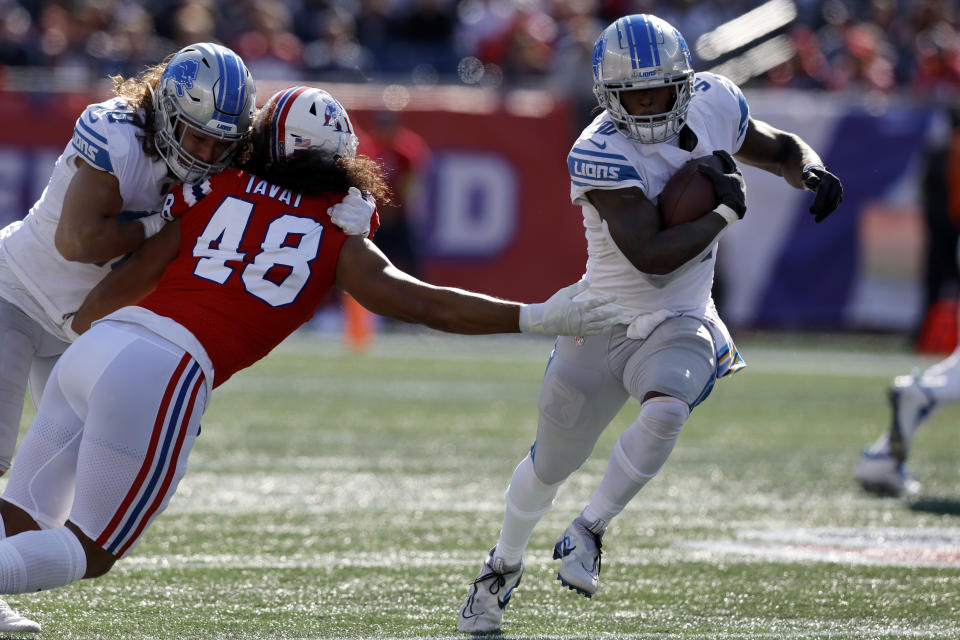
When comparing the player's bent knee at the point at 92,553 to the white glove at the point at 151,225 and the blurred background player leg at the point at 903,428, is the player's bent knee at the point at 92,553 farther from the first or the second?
the blurred background player leg at the point at 903,428

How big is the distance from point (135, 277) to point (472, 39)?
10.4 meters

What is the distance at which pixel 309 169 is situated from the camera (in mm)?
3453

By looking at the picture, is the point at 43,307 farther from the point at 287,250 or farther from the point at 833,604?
the point at 833,604

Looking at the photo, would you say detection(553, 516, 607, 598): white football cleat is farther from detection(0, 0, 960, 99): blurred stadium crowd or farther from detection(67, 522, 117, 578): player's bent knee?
detection(0, 0, 960, 99): blurred stadium crowd

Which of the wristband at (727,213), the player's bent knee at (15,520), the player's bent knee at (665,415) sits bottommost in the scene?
the player's bent knee at (665,415)

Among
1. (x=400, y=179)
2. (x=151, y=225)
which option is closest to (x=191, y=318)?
(x=151, y=225)

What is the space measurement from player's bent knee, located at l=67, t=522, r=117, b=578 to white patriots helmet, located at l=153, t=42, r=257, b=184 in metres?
0.97

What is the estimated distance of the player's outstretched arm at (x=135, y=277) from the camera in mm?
3447

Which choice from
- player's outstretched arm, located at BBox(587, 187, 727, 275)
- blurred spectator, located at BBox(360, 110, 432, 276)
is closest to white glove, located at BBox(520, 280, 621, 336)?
player's outstretched arm, located at BBox(587, 187, 727, 275)

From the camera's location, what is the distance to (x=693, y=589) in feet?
13.8

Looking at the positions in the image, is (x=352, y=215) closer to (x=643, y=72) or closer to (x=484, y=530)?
(x=643, y=72)

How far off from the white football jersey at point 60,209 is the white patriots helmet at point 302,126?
0.34 m

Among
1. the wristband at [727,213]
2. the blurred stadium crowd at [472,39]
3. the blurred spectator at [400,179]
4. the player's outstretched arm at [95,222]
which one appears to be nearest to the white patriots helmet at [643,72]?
the wristband at [727,213]

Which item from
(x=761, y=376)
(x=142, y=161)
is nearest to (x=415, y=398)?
(x=761, y=376)
